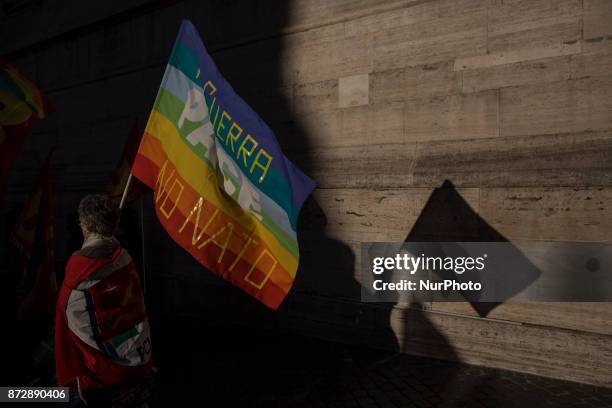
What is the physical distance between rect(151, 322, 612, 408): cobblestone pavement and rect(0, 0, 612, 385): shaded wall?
0.26m

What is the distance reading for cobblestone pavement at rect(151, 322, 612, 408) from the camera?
4195 mm

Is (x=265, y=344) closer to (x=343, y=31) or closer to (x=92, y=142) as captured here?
(x=343, y=31)

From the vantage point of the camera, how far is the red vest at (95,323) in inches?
96.7

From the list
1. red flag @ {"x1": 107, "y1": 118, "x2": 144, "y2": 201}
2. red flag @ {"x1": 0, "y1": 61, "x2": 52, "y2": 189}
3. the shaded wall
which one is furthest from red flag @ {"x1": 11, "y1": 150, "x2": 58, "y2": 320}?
the shaded wall

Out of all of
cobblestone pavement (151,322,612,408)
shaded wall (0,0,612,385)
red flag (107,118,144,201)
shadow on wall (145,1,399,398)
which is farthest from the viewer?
red flag (107,118,144,201)

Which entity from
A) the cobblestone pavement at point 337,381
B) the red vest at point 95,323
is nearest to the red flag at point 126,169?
the cobblestone pavement at point 337,381

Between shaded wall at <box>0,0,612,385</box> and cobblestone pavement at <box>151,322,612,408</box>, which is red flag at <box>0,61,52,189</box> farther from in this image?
shaded wall at <box>0,0,612,385</box>

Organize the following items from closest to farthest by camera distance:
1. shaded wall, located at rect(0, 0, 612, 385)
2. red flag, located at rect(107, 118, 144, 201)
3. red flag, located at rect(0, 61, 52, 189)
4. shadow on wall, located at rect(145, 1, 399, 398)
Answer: red flag, located at rect(0, 61, 52, 189), shaded wall, located at rect(0, 0, 612, 385), shadow on wall, located at rect(145, 1, 399, 398), red flag, located at rect(107, 118, 144, 201)

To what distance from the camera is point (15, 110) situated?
4.62m

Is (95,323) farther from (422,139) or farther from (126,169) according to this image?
(422,139)

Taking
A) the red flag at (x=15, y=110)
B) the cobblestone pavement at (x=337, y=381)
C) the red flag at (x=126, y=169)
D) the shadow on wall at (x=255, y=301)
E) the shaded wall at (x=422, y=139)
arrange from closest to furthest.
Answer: the cobblestone pavement at (x=337, y=381), the red flag at (x=15, y=110), the shaded wall at (x=422, y=139), the shadow on wall at (x=255, y=301), the red flag at (x=126, y=169)

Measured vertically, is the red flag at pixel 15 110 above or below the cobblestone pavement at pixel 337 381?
above

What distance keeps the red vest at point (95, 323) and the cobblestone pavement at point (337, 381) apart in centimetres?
183

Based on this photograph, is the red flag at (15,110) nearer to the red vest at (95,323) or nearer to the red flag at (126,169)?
the red flag at (126,169)
